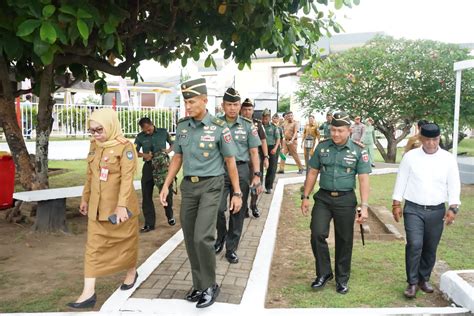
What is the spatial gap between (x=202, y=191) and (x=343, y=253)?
5.39ft

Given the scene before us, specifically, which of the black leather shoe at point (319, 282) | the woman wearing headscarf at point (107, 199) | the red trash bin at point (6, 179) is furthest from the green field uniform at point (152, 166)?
the black leather shoe at point (319, 282)

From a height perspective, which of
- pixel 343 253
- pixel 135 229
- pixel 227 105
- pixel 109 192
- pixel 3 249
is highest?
pixel 227 105

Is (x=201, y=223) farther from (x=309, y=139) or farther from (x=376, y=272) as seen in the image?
(x=309, y=139)

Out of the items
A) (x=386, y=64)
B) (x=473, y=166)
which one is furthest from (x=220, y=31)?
A: (x=386, y=64)

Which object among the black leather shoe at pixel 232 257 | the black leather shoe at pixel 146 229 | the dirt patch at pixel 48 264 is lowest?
the black leather shoe at pixel 146 229

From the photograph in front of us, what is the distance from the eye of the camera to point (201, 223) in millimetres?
4027

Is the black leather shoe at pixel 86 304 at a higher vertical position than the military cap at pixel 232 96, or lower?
lower

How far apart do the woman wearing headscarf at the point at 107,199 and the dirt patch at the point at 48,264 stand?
1.41ft

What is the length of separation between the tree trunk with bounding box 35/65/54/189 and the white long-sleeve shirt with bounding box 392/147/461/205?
511 centimetres

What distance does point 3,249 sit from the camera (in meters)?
6.25

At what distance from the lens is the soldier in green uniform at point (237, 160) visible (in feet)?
18.0

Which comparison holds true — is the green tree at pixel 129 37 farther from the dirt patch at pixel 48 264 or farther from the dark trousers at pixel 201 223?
the dark trousers at pixel 201 223

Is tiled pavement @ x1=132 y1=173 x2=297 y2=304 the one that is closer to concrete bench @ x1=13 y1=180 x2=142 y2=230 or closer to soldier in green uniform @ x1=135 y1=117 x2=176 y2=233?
soldier in green uniform @ x1=135 y1=117 x2=176 y2=233

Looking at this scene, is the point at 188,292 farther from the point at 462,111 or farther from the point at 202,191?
the point at 462,111
